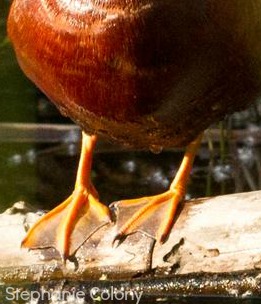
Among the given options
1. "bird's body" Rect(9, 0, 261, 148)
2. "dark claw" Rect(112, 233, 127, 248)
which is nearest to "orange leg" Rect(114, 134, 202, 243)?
"dark claw" Rect(112, 233, 127, 248)

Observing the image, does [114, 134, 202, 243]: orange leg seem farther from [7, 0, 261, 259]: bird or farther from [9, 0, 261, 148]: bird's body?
[9, 0, 261, 148]: bird's body

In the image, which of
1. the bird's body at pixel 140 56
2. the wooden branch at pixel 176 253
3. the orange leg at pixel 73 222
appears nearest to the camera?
the bird's body at pixel 140 56

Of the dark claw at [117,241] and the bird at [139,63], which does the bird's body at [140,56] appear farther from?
the dark claw at [117,241]

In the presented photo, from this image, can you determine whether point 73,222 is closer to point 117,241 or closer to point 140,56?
point 117,241

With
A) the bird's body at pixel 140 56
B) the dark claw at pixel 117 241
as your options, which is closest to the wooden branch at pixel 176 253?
the dark claw at pixel 117 241

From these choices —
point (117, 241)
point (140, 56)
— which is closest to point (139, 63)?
point (140, 56)

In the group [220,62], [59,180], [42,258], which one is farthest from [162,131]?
[59,180]
